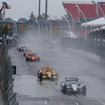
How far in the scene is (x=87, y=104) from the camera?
29.7m

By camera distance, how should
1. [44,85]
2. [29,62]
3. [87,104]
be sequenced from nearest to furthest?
[87,104] → [44,85] → [29,62]

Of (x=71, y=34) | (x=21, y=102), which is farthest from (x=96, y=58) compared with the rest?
(x=71, y=34)

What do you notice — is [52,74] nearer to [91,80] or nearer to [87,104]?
[91,80]

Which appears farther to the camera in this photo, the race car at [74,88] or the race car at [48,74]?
the race car at [48,74]

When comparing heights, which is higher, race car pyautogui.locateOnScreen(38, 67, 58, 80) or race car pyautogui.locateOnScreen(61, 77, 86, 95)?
race car pyautogui.locateOnScreen(61, 77, 86, 95)

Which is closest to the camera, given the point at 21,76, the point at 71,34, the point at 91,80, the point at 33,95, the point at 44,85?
the point at 33,95

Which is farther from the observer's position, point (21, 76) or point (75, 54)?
point (75, 54)

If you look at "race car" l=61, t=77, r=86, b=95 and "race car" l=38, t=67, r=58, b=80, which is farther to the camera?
"race car" l=38, t=67, r=58, b=80

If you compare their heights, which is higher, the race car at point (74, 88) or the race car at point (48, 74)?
the race car at point (74, 88)

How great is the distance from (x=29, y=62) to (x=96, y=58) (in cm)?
1264

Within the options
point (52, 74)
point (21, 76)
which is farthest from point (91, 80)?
point (21, 76)

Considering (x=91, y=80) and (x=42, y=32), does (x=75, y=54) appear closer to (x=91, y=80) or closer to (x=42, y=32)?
Answer: (x=91, y=80)

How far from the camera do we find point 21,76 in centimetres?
5112

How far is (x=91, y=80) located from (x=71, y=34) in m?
83.8
